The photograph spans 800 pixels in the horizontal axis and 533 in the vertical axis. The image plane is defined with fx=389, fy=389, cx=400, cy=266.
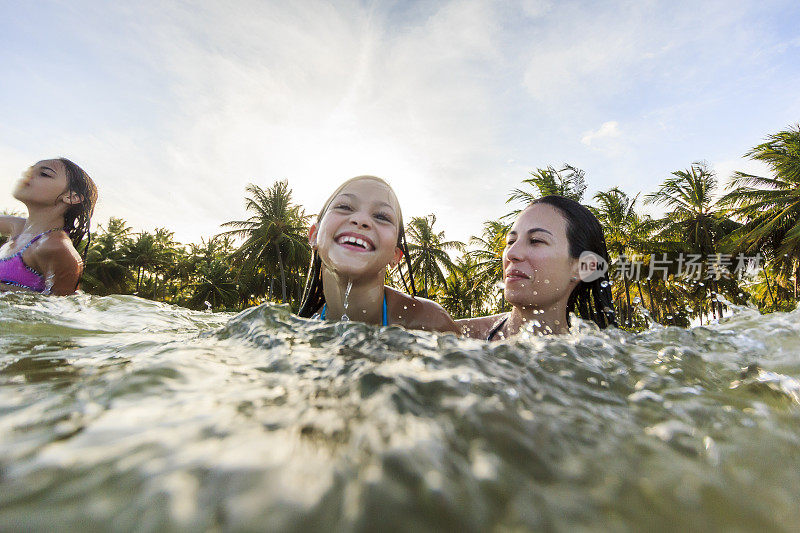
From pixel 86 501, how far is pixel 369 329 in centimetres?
138

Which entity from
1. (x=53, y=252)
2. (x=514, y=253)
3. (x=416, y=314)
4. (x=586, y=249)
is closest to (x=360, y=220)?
(x=416, y=314)

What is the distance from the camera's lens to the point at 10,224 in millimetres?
3828

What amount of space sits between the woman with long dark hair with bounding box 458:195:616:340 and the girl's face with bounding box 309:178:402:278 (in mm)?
918

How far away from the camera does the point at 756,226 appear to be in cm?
2097

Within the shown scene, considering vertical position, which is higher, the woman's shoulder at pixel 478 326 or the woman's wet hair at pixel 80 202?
the woman's wet hair at pixel 80 202

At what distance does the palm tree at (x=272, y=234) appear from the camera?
28.1 metres

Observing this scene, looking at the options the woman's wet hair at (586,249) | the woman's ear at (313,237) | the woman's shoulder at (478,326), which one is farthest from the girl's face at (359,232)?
the woman's wet hair at (586,249)

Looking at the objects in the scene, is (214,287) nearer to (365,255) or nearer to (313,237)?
(313,237)

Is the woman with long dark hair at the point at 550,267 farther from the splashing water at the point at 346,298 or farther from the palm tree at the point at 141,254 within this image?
the palm tree at the point at 141,254

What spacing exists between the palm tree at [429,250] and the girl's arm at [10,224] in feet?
83.6

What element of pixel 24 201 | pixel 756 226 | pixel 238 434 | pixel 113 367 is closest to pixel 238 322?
pixel 113 367

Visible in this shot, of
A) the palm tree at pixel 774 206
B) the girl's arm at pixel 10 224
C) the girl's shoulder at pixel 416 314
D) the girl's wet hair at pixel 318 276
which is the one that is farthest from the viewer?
the palm tree at pixel 774 206

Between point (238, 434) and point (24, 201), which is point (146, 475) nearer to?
point (238, 434)

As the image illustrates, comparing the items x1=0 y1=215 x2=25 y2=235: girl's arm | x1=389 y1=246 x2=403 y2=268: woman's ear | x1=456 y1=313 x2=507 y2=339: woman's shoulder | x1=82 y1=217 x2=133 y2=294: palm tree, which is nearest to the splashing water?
x1=389 y1=246 x2=403 y2=268: woman's ear
